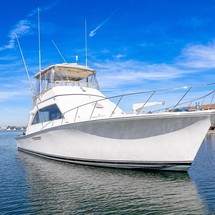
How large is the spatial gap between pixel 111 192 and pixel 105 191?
22 cm

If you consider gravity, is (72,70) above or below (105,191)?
above

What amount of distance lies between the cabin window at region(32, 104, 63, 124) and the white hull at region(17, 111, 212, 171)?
1838 millimetres

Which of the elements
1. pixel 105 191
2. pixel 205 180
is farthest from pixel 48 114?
pixel 205 180

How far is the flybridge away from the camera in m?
15.3

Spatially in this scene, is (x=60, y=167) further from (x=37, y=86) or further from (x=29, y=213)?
(x=37, y=86)

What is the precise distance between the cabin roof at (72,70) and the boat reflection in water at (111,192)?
21.7ft

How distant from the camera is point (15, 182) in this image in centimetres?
949

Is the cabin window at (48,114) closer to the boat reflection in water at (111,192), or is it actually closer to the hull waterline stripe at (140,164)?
the hull waterline stripe at (140,164)

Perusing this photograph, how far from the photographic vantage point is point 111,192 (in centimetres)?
782

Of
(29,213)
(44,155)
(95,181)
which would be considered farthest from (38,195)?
(44,155)

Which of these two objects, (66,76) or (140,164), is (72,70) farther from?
(140,164)

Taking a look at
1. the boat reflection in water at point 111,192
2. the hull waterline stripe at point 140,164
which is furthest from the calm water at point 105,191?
the hull waterline stripe at point 140,164

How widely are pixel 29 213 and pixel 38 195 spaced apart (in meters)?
1.43

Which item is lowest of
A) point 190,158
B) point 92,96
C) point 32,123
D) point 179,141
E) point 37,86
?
point 190,158
